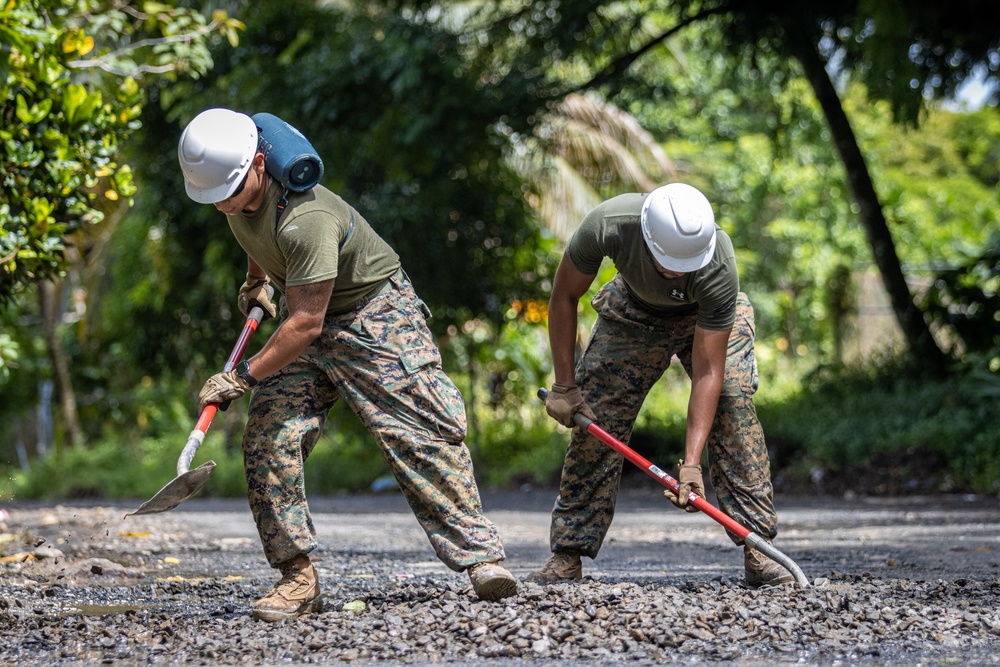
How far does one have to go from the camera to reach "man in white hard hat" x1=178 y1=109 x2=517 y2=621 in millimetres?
3926

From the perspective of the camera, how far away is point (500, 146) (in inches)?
434

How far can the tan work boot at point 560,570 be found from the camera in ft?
15.7

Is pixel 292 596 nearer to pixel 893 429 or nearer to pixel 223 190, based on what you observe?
pixel 223 190

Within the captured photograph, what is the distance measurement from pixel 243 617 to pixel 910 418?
302 inches

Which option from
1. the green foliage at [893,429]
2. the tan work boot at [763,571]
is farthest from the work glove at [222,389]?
the green foliage at [893,429]

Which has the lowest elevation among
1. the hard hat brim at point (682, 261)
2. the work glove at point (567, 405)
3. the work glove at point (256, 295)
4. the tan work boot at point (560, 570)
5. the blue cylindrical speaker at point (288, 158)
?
the tan work boot at point (560, 570)

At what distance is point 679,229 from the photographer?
14.2 ft

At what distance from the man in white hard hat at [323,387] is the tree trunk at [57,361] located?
11049 millimetres

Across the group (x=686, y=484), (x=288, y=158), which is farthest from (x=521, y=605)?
(x=288, y=158)

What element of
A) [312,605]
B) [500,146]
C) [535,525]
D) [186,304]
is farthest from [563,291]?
[186,304]

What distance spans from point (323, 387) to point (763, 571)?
1930 millimetres

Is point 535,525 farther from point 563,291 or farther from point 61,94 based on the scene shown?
point 61,94

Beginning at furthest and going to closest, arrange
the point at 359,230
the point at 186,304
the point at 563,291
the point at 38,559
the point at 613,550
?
the point at 186,304 < the point at 613,550 < the point at 38,559 < the point at 563,291 < the point at 359,230

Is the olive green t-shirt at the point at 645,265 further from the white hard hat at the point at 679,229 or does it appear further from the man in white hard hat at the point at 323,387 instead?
the man in white hard hat at the point at 323,387
